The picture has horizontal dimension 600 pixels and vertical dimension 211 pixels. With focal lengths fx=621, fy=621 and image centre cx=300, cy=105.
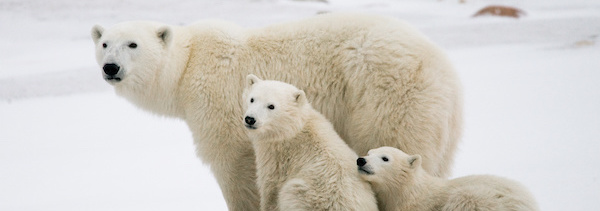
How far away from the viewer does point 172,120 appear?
934 cm

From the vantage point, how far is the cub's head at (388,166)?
11.1 feet

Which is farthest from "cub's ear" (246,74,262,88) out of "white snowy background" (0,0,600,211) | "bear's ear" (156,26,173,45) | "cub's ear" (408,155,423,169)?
"white snowy background" (0,0,600,211)

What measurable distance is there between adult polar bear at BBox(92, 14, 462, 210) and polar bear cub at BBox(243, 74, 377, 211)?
259mm

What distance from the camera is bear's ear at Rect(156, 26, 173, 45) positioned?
4.05 meters

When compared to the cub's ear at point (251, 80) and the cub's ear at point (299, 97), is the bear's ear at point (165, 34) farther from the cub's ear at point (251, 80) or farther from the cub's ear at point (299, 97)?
the cub's ear at point (299, 97)

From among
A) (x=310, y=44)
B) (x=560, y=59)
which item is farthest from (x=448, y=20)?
(x=310, y=44)

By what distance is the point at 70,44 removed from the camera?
41.0 ft

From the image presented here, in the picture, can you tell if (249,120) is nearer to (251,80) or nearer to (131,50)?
(251,80)

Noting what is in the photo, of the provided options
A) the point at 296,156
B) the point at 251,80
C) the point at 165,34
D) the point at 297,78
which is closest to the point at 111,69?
the point at 165,34

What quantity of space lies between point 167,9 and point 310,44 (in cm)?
1168

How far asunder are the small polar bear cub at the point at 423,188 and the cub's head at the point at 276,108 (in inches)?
18.9

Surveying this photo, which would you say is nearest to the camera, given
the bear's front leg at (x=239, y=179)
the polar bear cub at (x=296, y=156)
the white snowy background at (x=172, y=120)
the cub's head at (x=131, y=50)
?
the polar bear cub at (x=296, y=156)

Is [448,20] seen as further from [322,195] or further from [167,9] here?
[322,195]

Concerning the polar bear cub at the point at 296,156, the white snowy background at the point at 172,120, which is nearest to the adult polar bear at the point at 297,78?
the polar bear cub at the point at 296,156
